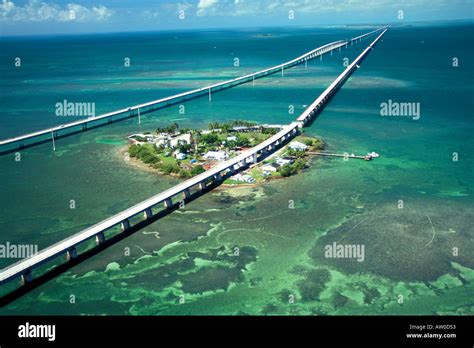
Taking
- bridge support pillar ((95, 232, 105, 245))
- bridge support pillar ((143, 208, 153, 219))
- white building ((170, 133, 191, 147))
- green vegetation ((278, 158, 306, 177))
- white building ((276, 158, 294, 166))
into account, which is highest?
white building ((170, 133, 191, 147))

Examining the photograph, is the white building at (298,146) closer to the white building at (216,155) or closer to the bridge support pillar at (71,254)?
the white building at (216,155)

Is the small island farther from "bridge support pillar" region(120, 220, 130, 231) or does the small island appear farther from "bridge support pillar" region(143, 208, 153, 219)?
"bridge support pillar" region(120, 220, 130, 231)

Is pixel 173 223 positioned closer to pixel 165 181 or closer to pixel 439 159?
pixel 165 181

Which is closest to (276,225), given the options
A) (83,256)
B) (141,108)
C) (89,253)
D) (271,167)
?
(271,167)

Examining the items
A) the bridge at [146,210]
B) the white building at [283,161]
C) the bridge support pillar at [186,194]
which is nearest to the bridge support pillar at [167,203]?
the bridge at [146,210]

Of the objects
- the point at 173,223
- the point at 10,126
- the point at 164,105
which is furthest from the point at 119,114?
the point at 173,223

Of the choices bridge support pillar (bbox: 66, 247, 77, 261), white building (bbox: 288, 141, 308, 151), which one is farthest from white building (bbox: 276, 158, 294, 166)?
bridge support pillar (bbox: 66, 247, 77, 261)

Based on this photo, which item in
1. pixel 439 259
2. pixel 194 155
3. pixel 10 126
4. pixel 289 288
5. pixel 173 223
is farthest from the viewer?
pixel 10 126

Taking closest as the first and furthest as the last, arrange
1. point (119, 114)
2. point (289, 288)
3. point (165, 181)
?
point (289, 288)
point (165, 181)
point (119, 114)
